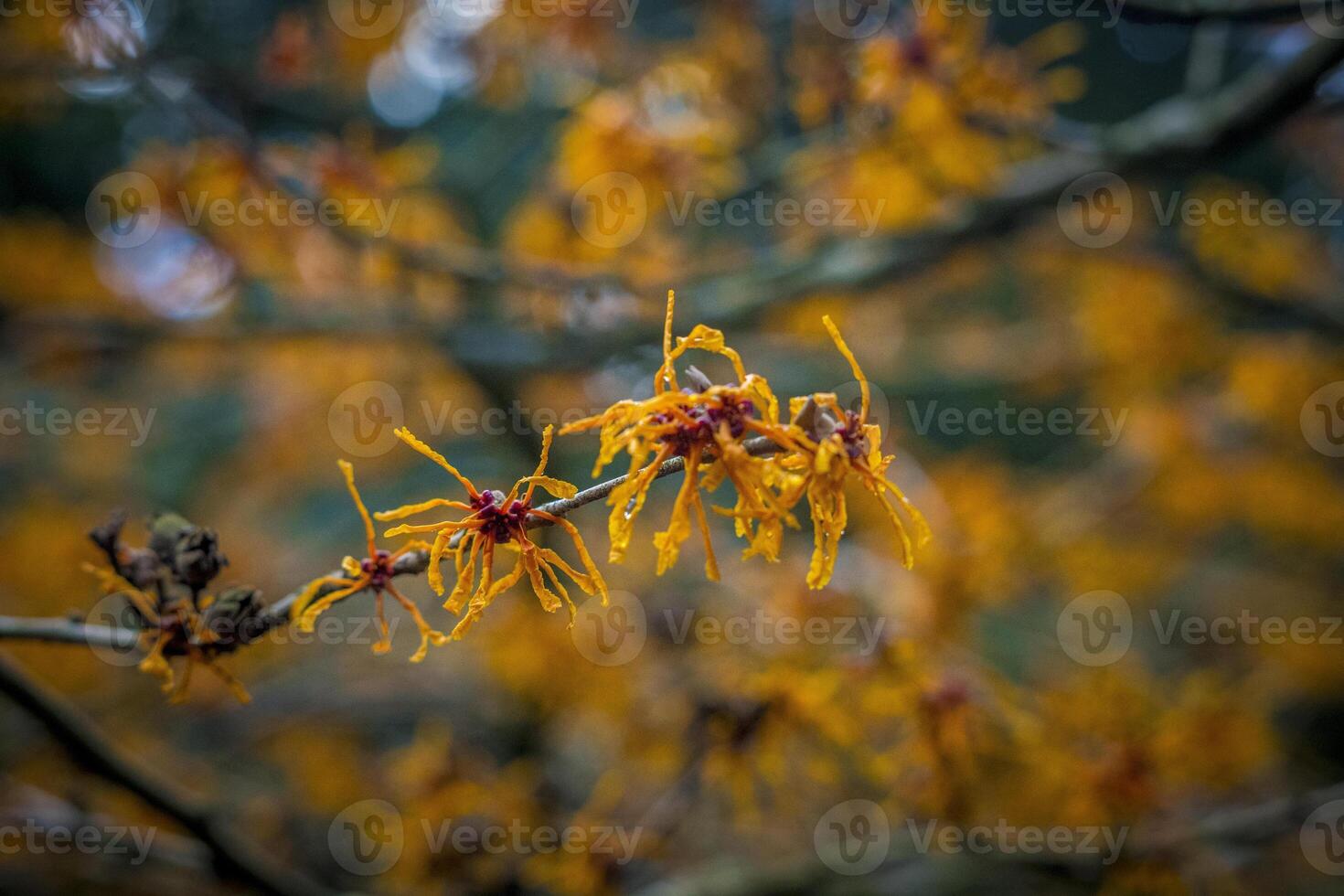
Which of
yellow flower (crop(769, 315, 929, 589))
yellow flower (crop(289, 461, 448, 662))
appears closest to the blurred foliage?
yellow flower (crop(769, 315, 929, 589))

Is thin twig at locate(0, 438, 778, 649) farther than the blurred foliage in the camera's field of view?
No

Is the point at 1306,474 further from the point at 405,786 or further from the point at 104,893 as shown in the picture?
the point at 104,893

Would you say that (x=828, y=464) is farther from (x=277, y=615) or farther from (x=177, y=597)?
(x=177, y=597)

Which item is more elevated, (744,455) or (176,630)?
(744,455)

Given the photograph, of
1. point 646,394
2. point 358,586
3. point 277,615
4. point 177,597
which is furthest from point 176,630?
point 646,394

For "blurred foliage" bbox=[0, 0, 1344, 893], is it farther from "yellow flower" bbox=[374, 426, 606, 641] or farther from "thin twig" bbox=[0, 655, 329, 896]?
"yellow flower" bbox=[374, 426, 606, 641]

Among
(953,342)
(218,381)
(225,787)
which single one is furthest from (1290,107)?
(218,381)
